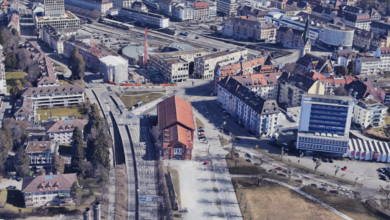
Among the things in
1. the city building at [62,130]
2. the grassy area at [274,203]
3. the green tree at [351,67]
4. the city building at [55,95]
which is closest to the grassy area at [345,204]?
the grassy area at [274,203]

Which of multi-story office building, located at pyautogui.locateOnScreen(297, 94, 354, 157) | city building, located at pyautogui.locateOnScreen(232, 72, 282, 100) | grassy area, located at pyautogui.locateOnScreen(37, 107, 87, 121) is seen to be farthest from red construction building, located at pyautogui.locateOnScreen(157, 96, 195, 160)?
multi-story office building, located at pyautogui.locateOnScreen(297, 94, 354, 157)

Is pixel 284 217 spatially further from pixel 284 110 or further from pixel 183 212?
pixel 284 110

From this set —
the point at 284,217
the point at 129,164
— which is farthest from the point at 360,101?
the point at 129,164

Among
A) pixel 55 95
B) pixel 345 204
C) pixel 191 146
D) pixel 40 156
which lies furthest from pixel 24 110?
pixel 345 204

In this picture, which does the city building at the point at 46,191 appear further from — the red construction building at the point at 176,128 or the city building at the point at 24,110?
the city building at the point at 24,110

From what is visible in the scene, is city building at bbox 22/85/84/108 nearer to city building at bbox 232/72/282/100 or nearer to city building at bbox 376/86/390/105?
city building at bbox 232/72/282/100

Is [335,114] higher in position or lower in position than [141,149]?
higher

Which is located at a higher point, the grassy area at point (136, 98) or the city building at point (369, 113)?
the city building at point (369, 113)
